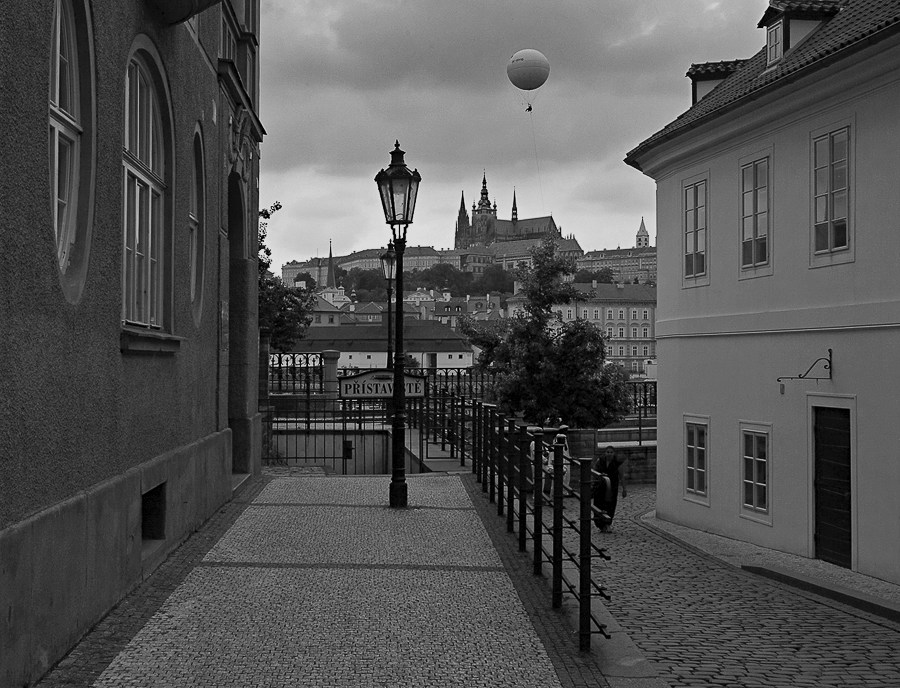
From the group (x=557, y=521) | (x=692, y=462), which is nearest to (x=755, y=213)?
(x=692, y=462)

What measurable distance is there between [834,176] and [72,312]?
1039 centimetres

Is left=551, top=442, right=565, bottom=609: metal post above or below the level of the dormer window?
below

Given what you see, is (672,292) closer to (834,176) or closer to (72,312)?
(834,176)

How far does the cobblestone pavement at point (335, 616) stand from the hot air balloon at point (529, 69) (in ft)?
41.2

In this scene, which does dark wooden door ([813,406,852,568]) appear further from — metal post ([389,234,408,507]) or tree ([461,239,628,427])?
tree ([461,239,628,427])

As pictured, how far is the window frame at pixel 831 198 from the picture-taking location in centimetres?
1344

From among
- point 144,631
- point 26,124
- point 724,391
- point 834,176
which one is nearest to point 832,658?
point 144,631

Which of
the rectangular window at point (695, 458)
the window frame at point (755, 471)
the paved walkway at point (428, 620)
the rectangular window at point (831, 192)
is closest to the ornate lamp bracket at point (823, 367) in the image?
the window frame at point (755, 471)

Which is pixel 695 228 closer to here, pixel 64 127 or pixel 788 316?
pixel 788 316

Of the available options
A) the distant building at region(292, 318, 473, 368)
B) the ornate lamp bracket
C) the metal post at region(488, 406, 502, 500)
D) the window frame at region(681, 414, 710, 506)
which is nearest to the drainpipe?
the metal post at region(488, 406, 502, 500)

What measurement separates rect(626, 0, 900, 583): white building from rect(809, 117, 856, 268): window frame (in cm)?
3

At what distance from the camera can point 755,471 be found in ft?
52.4

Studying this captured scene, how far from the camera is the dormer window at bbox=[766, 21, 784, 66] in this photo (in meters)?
17.1

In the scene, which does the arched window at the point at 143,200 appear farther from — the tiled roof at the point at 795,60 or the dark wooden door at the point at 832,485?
the dark wooden door at the point at 832,485
